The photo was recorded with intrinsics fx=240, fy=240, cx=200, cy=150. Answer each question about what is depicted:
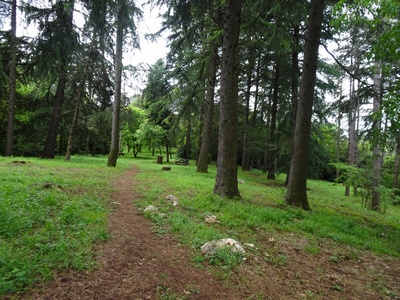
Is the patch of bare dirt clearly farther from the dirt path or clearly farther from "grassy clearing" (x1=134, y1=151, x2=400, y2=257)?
"grassy clearing" (x1=134, y1=151, x2=400, y2=257)

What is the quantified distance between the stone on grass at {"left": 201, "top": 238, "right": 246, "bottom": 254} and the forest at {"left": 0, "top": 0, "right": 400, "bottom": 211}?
3.14 meters

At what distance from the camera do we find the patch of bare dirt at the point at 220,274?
8.23ft

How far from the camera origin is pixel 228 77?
7023 mm

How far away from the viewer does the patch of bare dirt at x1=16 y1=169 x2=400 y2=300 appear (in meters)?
2.51

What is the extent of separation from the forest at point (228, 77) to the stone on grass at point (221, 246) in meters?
3.14

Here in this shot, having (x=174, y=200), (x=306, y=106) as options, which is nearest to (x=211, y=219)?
(x=174, y=200)

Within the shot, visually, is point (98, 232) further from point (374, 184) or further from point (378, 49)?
point (374, 184)

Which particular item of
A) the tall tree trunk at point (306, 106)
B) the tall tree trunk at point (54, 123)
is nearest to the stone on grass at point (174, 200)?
the tall tree trunk at point (306, 106)

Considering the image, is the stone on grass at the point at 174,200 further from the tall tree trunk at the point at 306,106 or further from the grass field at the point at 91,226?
the tall tree trunk at the point at 306,106

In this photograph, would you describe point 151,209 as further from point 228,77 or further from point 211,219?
point 228,77

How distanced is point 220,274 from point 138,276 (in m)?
1.05

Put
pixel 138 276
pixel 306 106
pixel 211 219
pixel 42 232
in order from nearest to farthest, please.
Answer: pixel 138 276 → pixel 42 232 → pixel 211 219 → pixel 306 106

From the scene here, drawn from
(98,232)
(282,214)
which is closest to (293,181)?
(282,214)

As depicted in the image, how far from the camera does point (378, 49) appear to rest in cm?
533
